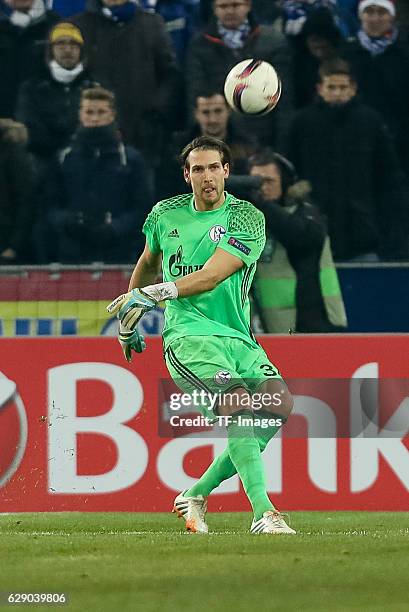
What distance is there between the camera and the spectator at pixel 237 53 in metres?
11.9

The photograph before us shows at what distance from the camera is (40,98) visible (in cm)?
1203

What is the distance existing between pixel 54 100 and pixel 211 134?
1.43 m

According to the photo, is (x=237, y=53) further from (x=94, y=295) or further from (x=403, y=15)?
(x=94, y=295)

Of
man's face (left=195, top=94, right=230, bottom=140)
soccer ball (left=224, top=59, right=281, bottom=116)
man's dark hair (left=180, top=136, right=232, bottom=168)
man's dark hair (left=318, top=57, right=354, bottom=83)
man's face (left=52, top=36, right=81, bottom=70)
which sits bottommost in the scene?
man's dark hair (left=180, top=136, right=232, bottom=168)

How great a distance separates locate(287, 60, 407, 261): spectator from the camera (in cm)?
1177

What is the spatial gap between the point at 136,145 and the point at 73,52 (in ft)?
3.18

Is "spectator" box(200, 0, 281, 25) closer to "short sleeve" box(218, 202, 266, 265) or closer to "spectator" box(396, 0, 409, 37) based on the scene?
"spectator" box(396, 0, 409, 37)

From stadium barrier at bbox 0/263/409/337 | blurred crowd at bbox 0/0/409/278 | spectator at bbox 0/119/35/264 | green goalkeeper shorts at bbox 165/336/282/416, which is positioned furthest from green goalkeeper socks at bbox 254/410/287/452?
spectator at bbox 0/119/35/264

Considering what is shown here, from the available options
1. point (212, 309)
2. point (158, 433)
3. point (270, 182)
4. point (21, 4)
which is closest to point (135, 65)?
point (21, 4)

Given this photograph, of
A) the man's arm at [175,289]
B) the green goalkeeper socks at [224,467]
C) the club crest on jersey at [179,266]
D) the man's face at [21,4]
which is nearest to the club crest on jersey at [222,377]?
the green goalkeeper socks at [224,467]

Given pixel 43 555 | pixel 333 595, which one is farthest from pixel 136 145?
pixel 333 595

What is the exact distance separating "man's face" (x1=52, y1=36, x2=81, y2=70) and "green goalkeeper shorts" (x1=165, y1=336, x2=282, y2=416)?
16.3ft

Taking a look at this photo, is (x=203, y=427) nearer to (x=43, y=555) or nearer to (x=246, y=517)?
(x=246, y=517)

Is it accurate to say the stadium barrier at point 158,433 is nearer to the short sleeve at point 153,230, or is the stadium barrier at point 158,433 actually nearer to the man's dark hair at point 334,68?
the short sleeve at point 153,230
